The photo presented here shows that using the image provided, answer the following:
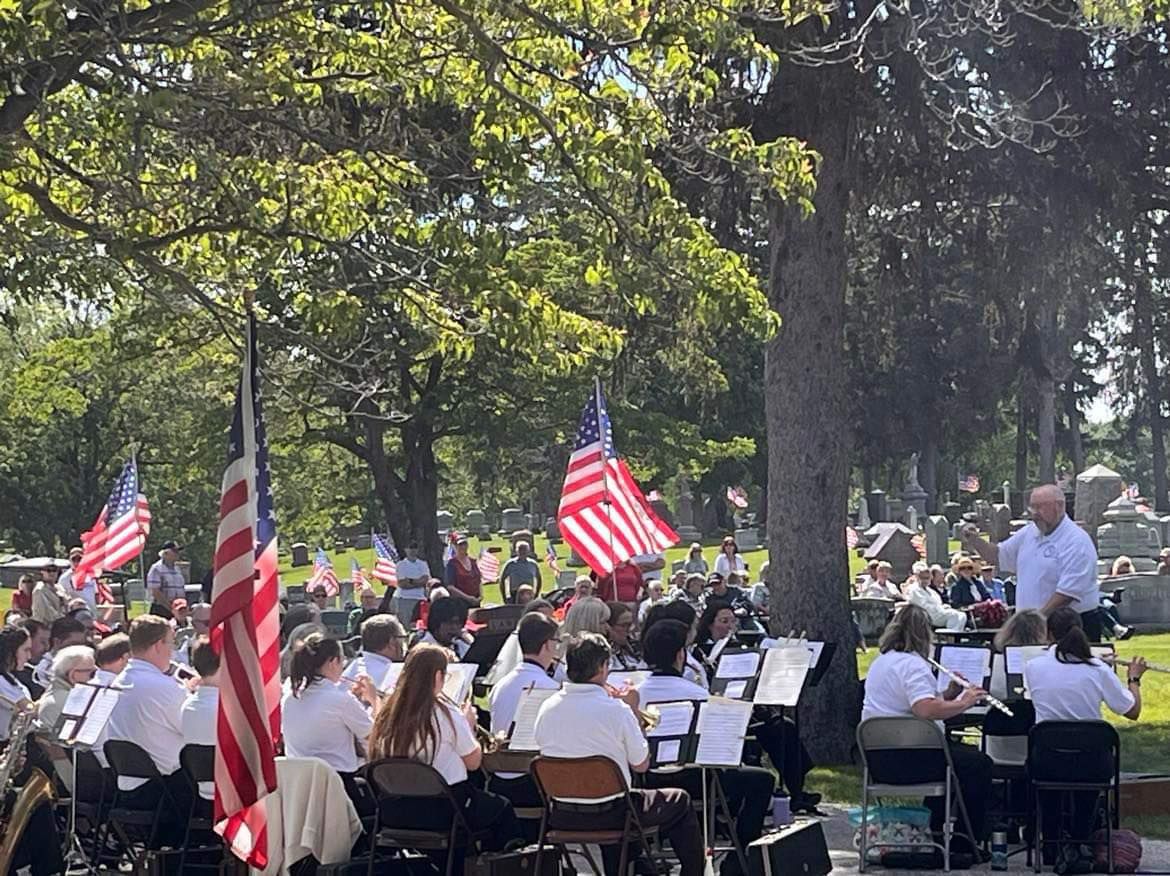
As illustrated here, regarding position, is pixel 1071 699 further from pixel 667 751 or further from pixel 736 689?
pixel 667 751

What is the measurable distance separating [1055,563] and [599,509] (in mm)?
4520

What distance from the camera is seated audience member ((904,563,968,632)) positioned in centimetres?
2267

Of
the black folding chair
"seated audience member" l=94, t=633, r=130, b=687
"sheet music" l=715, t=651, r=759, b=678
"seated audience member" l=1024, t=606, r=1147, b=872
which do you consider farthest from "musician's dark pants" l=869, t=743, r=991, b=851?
"seated audience member" l=94, t=633, r=130, b=687

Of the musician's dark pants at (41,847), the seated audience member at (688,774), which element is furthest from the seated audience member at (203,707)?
the seated audience member at (688,774)

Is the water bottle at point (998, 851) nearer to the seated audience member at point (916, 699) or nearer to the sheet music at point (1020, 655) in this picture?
the seated audience member at point (916, 699)

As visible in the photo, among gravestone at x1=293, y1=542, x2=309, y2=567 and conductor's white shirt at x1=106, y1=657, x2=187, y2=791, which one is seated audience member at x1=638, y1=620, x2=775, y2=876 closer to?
conductor's white shirt at x1=106, y1=657, x2=187, y2=791

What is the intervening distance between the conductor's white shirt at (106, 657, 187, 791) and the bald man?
6.61 meters

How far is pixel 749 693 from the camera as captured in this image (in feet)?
39.8

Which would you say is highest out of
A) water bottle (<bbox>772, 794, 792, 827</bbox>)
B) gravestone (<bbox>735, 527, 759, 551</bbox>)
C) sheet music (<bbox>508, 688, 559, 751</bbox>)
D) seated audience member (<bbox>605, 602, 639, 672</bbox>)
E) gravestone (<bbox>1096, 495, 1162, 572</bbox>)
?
gravestone (<bbox>735, 527, 759, 551</bbox>)

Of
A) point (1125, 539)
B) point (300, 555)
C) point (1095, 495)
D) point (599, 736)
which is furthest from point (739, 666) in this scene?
point (300, 555)

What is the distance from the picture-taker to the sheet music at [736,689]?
11.5 metres

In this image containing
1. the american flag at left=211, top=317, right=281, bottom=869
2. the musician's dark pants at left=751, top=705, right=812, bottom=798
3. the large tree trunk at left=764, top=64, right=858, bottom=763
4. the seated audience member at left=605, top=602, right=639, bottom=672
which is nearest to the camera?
the american flag at left=211, top=317, right=281, bottom=869

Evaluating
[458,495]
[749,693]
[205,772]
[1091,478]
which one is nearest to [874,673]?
[749,693]

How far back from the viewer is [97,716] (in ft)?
35.0
